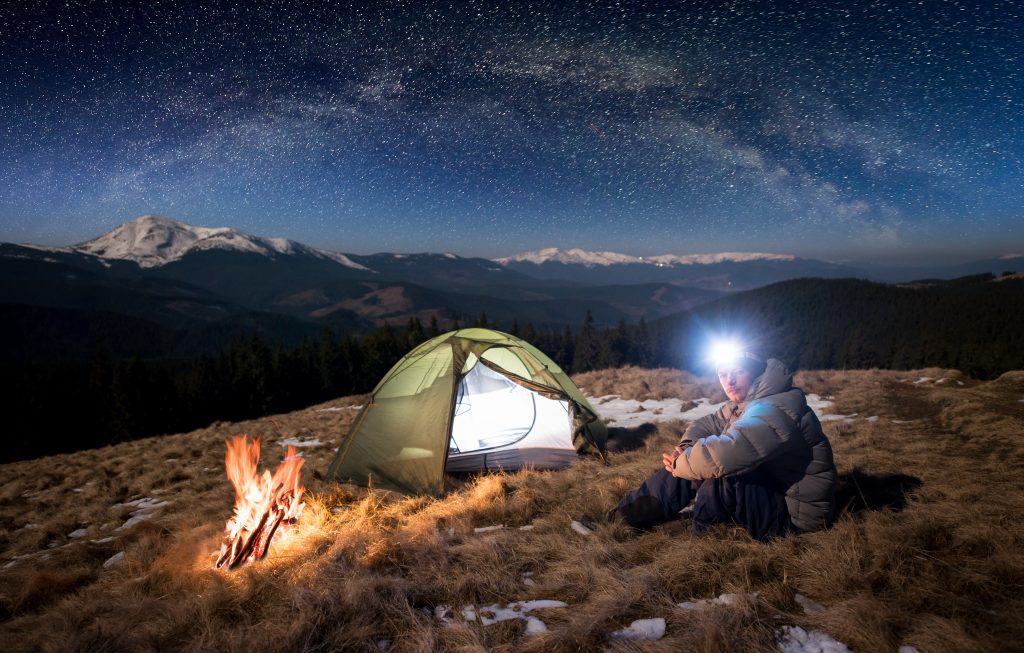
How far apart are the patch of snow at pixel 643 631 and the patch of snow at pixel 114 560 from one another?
600 cm

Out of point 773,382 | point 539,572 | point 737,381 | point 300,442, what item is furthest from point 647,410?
point 300,442

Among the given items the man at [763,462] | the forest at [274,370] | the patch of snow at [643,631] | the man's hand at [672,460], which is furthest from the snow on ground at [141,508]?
the forest at [274,370]

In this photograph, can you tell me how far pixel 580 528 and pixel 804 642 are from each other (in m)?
2.36

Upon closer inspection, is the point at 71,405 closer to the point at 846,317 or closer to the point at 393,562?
the point at 393,562

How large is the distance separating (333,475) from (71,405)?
2651 inches

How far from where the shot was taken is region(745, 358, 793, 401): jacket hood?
4070mm

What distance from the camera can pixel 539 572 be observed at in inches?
161

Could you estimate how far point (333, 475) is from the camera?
8008 mm

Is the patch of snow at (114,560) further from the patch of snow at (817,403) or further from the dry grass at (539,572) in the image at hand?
the patch of snow at (817,403)

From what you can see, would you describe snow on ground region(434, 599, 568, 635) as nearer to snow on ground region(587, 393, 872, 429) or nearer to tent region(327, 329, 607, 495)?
tent region(327, 329, 607, 495)

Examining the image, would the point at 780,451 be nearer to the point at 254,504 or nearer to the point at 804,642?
the point at 804,642

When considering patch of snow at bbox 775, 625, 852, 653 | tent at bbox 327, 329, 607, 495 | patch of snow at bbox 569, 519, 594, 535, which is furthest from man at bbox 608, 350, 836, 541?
tent at bbox 327, 329, 607, 495

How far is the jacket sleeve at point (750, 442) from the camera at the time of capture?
153 inches

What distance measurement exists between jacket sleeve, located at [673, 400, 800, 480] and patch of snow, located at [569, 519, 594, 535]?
4.74ft
